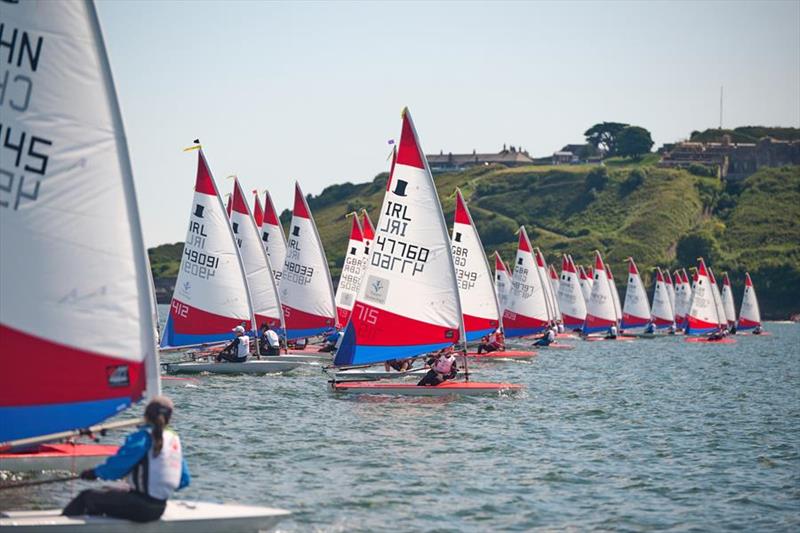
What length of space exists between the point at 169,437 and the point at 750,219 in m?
186

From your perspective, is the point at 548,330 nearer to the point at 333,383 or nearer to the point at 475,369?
the point at 475,369

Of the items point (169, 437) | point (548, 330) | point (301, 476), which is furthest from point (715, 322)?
point (169, 437)

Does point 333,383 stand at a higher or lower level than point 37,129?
lower

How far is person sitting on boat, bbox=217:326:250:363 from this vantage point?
3828 centimetres

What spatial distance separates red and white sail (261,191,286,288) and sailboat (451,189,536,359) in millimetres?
9214

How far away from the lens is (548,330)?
2542 inches

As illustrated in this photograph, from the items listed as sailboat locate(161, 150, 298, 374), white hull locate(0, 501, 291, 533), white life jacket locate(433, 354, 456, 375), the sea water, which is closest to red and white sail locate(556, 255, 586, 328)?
the sea water

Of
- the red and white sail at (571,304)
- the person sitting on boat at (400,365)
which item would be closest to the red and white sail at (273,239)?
the person sitting on boat at (400,365)

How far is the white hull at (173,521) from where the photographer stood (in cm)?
1304

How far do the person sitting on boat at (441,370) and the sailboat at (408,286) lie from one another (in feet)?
0.74

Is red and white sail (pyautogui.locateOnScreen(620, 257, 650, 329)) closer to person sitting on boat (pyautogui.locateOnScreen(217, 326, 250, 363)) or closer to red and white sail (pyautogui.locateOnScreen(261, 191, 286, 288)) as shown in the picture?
red and white sail (pyautogui.locateOnScreen(261, 191, 286, 288))

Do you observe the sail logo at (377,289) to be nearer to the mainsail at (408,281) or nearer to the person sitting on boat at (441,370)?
the mainsail at (408,281)

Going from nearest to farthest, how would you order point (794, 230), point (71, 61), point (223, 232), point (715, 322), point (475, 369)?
point (71, 61) → point (223, 232) → point (475, 369) → point (715, 322) → point (794, 230)

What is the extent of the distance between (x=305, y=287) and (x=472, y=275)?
21.7 feet
